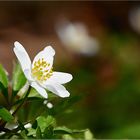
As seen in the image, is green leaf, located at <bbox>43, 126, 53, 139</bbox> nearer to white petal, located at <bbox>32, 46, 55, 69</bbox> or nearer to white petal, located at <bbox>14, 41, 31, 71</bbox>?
white petal, located at <bbox>14, 41, 31, 71</bbox>

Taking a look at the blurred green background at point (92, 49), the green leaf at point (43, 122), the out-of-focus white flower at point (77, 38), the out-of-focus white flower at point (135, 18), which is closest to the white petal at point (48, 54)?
the green leaf at point (43, 122)

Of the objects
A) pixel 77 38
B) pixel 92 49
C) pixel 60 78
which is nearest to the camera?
pixel 60 78

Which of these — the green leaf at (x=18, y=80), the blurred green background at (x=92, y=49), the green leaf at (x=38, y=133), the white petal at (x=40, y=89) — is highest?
the blurred green background at (x=92, y=49)

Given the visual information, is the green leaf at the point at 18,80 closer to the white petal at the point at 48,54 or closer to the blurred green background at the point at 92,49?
the white petal at the point at 48,54

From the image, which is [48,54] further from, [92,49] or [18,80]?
[92,49]

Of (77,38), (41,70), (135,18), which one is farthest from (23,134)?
(135,18)

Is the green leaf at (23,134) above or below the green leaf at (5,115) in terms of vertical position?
below

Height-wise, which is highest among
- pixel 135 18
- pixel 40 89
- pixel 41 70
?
pixel 135 18
